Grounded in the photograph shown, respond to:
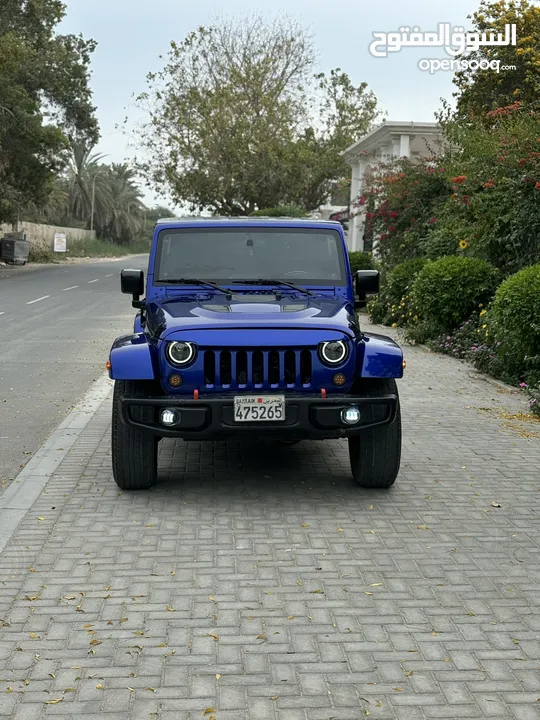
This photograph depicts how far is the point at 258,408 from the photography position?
645 centimetres

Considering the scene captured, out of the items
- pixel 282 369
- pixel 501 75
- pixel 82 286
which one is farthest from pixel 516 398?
pixel 82 286

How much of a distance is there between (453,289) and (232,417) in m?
10.1

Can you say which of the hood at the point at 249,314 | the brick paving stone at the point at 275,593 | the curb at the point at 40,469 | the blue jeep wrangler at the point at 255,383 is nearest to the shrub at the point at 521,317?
the brick paving stone at the point at 275,593

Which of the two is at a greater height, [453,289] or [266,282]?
[266,282]

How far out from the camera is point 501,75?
3100 cm

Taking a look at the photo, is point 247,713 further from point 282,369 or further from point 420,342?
point 420,342

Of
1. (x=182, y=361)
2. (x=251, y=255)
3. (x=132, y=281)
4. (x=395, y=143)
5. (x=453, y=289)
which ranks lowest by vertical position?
(x=182, y=361)

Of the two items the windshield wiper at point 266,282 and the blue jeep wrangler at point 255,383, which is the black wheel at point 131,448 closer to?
the blue jeep wrangler at point 255,383

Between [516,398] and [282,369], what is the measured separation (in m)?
5.73

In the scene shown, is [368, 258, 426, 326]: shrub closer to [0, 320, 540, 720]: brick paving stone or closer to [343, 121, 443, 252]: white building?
[343, 121, 443, 252]: white building

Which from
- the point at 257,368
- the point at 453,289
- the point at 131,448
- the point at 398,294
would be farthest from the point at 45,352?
the point at 257,368

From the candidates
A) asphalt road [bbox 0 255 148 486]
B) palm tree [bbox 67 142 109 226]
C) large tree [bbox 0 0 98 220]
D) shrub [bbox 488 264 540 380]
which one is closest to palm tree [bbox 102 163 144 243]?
palm tree [bbox 67 142 109 226]

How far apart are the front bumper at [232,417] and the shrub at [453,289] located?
966 centimetres

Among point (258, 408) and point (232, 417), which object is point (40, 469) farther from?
point (258, 408)
